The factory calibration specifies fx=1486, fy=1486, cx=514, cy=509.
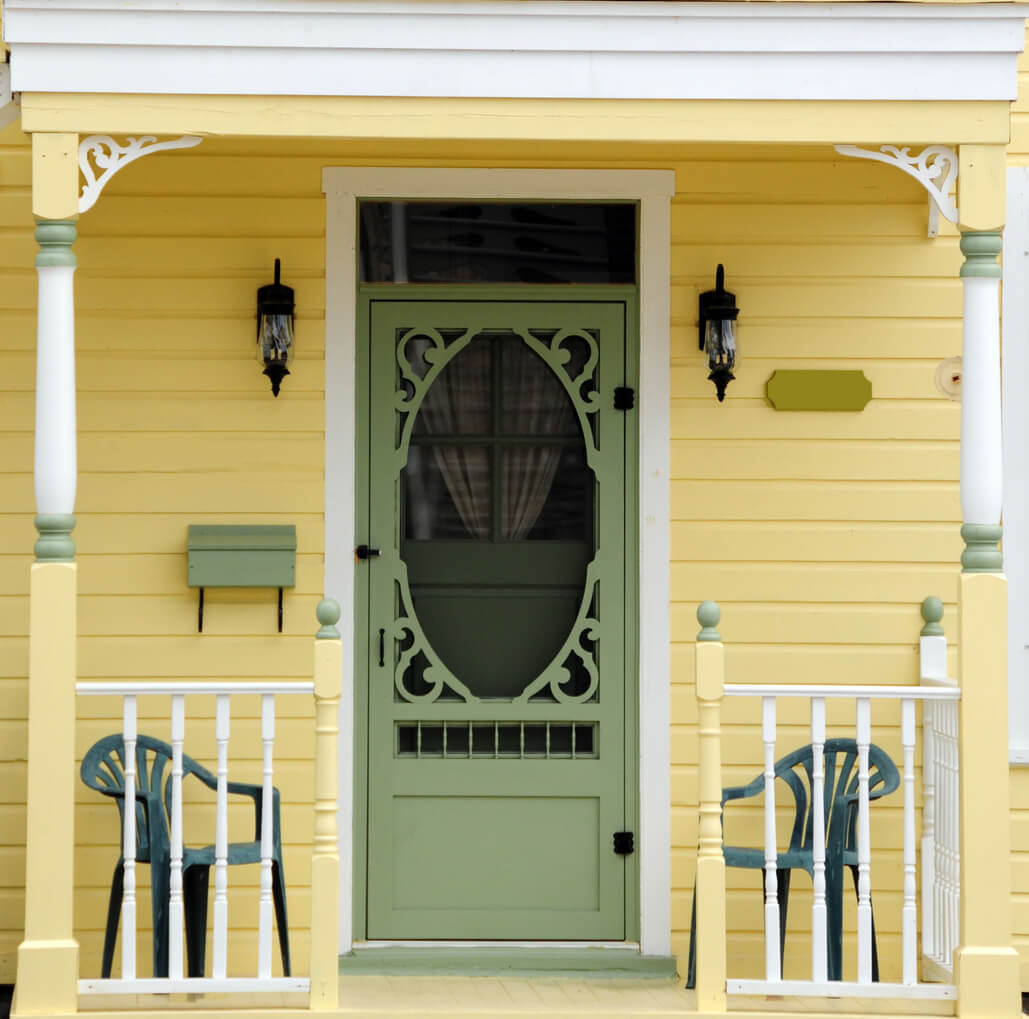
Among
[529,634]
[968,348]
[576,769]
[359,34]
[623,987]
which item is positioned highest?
[359,34]

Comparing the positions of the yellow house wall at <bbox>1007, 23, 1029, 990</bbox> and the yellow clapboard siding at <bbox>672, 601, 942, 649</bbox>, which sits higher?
the yellow clapboard siding at <bbox>672, 601, 942, 649</bbox>

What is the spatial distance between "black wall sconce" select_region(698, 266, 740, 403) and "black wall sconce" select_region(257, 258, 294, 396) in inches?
56.4

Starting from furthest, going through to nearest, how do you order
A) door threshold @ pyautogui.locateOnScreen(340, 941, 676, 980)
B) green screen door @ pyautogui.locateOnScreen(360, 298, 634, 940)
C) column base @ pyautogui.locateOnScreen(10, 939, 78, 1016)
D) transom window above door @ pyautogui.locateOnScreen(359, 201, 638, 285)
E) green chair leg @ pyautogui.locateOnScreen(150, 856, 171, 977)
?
transom window above door @ pyautogui.locateOnScreen(359, 201, 638, 285) → green screen door @ pyautogui.locateOnScreen(360, 298, 634, 940) → door threshold @ pyautogui.locateOnScreen(340, 941, 676, 980) → green chair leg @ pyautogui.locateOnScreen(150, 856, 171, 977) → column base @ pyautogui.locateOnScreen(10, 939, 78, 1016)

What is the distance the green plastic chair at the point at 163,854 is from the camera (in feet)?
14.9

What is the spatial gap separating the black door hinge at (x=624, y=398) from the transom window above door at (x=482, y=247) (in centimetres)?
39

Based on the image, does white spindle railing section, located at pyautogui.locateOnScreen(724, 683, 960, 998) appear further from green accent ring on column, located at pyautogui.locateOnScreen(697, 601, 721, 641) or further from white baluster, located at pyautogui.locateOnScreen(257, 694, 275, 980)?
white baluster, located at pyautogui.locateOnScreen(257, 694, 275, 980)

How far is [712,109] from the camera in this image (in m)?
4.30

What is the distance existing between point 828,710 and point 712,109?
6.94ft

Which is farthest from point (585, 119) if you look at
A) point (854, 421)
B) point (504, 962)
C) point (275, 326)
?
point (504, 962)

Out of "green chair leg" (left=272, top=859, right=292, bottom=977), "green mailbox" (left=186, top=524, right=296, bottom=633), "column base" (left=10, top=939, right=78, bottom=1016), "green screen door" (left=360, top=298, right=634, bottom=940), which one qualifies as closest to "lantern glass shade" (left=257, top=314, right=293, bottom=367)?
"green screen door" (left=360, top=298, right=634, bottom=940)

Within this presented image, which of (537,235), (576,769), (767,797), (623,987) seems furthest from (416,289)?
(623,987)

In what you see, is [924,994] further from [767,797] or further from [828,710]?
Answer: [828,710]

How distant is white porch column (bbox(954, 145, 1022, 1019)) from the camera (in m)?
4.16

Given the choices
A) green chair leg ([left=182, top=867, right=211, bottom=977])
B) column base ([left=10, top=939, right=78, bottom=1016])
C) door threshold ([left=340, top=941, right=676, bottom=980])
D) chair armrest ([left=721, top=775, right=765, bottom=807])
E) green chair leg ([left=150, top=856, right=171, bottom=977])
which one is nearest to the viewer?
column base ([left=10, top=939, right=78, bottom=1016])
